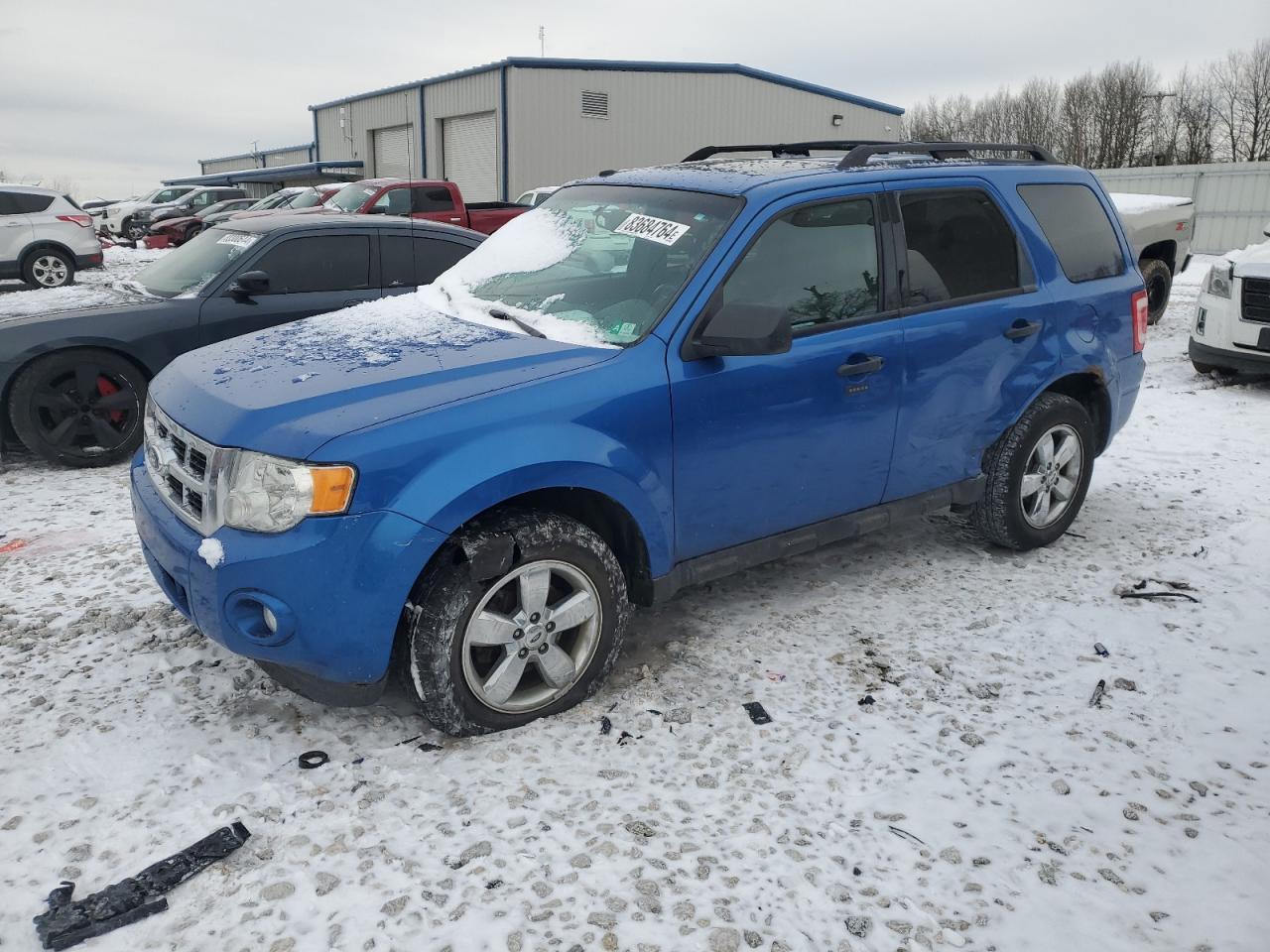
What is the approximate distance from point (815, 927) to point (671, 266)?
2216mm

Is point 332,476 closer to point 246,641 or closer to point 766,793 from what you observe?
point 246,641

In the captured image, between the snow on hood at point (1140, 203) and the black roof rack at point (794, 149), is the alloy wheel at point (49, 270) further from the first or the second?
the snow on hood at point (1140, 203)

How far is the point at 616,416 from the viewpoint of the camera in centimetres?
313

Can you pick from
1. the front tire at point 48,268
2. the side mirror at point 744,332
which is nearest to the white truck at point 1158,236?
the side mirror at point 744,332

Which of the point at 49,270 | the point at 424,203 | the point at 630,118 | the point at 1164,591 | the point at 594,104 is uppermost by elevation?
the point at 594,104

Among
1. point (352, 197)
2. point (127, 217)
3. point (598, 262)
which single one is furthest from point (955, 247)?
point (127, 217)

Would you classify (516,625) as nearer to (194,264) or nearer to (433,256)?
(433,256)

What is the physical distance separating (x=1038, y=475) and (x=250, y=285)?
4816 mm

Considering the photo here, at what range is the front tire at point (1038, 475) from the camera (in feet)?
14.7

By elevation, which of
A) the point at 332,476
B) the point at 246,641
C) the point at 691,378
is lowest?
the point at 246,641

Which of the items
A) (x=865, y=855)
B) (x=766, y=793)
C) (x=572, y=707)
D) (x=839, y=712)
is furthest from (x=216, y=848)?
(x=839, y=712)

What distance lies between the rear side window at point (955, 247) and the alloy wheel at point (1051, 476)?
32.9 inches

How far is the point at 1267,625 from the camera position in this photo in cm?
404

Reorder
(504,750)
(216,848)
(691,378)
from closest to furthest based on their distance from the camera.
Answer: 1. (216,848)
2. (504,750)
3. (691,378)
